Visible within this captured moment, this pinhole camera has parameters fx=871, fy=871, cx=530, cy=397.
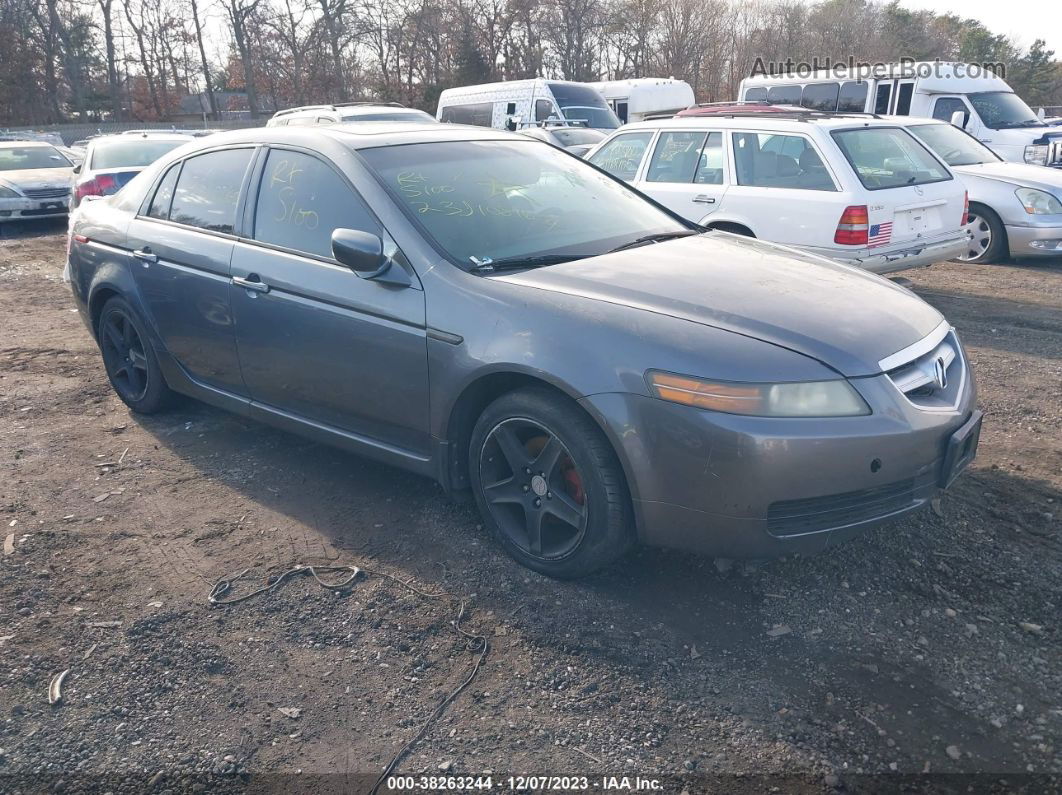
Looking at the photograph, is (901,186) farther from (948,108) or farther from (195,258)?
(948,108)

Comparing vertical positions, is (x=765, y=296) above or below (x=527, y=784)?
above

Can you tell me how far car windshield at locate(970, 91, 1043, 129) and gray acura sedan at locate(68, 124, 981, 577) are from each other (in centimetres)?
1128

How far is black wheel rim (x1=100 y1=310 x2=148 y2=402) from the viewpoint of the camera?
518cm

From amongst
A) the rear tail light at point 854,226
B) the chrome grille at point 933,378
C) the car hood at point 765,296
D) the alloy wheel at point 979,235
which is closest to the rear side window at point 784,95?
the alloy wheel at point 979,235

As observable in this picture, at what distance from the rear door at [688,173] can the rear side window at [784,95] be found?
8.91 metres

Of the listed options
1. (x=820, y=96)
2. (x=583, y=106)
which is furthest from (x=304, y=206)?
(x=583, y=106)

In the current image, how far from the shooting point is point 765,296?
10.9 feet

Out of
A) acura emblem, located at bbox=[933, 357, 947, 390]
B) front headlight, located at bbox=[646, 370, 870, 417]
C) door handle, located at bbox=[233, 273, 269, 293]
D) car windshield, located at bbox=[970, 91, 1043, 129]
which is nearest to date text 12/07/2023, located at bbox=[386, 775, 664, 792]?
front headlight, located at bbox=[646, 370, 870, 417]

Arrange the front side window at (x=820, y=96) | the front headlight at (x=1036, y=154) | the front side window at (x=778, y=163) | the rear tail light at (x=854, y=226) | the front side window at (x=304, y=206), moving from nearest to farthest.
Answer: the front side window at (x=304, y=206), the rear tail light at (x=854, y=226), the front side window at (x=778, y=163), the front headlight at (x=1036, y=154), the front side window at (x=820, y=96)

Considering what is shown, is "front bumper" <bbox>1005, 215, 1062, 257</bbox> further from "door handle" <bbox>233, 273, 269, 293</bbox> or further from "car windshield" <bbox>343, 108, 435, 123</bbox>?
"car windshield" <bbox>343, 108, 435, 123</bbox>

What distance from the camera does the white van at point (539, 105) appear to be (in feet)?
63.5

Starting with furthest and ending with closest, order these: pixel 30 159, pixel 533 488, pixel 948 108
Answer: pixel 30 159 → pixel 948 108 → pixel 533 488

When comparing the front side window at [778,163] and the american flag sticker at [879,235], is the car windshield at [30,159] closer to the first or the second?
the front side window at [778,163]

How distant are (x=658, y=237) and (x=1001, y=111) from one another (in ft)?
39.3
